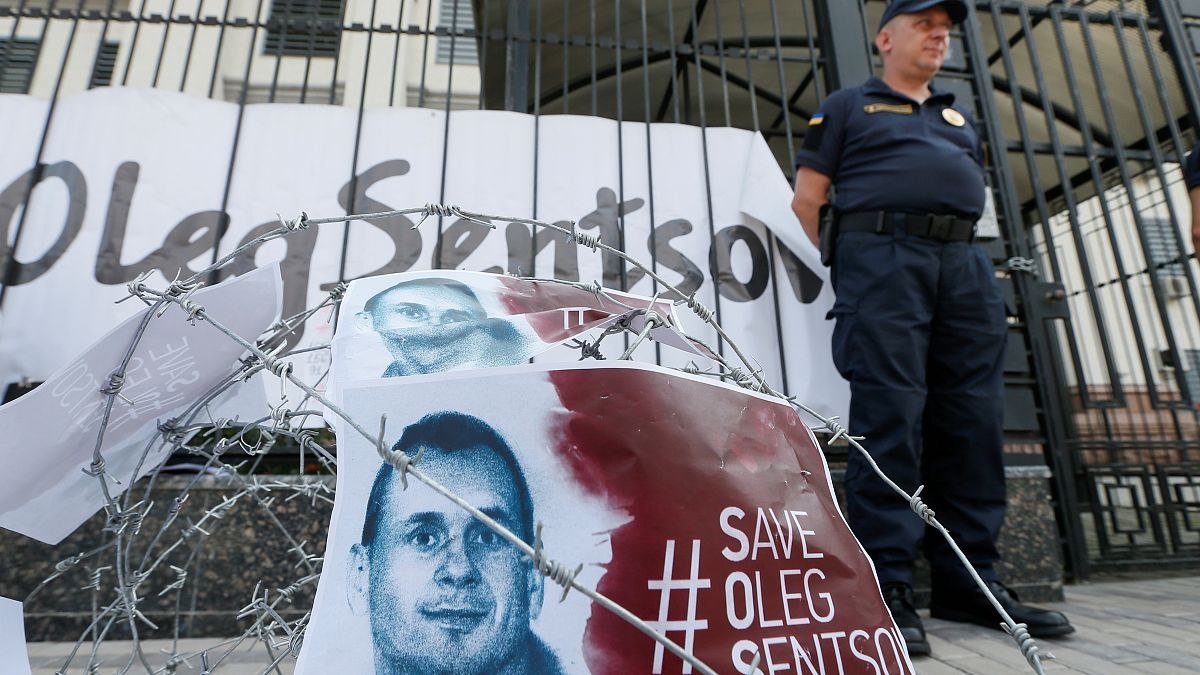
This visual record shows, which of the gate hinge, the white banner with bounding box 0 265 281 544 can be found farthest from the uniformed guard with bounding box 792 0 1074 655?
the white banner with bounding box 0 265 281 544

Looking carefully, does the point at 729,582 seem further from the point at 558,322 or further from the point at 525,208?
the point at 525,208

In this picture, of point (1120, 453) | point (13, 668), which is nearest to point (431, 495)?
point (13, 668)

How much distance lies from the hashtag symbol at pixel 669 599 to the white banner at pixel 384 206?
185cm

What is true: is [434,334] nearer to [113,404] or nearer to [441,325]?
[441,325]

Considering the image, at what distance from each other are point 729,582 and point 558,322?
35 centimetres

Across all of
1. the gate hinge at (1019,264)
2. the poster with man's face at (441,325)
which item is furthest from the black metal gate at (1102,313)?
the poster with man's face at (441,325)

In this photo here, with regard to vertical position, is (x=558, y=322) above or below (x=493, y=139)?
below

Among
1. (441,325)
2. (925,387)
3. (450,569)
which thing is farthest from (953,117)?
(450,569)

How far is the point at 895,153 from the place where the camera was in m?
2.24

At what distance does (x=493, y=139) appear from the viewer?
2.76 m

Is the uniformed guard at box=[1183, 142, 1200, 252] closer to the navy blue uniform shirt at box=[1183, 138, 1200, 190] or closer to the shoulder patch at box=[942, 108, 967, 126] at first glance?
the navy blue uniform shirt at box=[1183, 138, 1200, 190]

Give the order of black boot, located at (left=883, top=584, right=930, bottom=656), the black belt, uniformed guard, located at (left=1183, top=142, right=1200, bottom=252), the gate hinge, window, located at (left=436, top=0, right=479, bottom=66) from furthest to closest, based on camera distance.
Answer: window, located at (left=436, top=0, right=479, bottom=66) → the gate hinge → uniformed guard, located at (left=1183, top=142, right=1200, bottom=252) → the black belt → black boot, located at (left=883, top=584, right=930, bottom=656)

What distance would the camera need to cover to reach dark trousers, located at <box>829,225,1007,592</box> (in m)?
2.00

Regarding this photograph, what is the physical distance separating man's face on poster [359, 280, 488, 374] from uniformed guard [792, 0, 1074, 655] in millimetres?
1600
